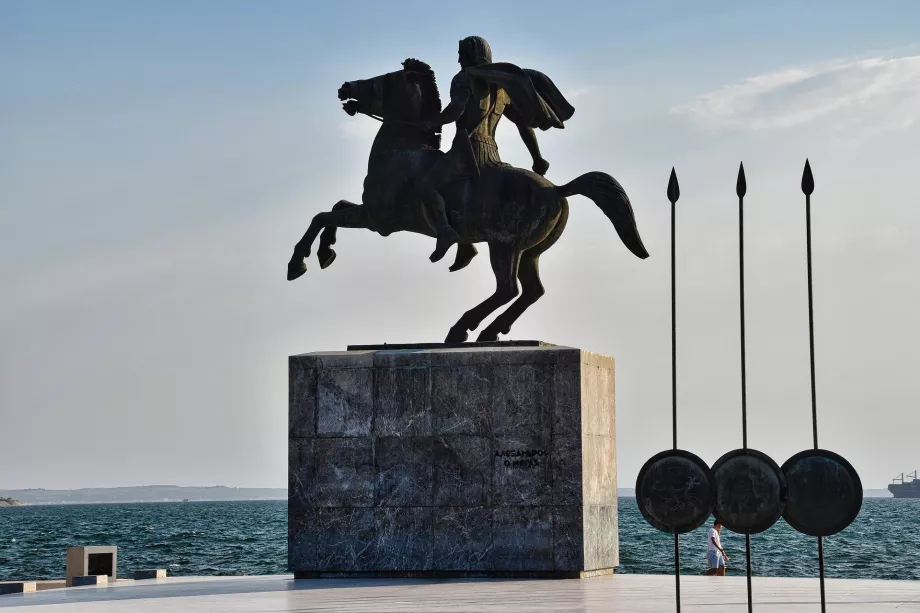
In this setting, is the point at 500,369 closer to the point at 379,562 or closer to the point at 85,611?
the point at 379,562

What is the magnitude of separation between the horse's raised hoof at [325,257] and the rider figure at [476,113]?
5.71ft

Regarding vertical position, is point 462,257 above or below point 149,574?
above

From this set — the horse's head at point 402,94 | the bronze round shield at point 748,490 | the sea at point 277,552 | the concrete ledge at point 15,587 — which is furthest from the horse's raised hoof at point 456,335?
the sea at point 277,552

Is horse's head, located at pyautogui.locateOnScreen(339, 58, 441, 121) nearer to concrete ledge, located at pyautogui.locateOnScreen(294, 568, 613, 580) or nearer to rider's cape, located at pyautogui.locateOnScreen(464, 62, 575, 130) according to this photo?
rider's cape, located at pyautogui.locateOnScreen(464, 62, 575, 130)

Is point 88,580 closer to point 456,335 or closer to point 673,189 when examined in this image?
point 456,335

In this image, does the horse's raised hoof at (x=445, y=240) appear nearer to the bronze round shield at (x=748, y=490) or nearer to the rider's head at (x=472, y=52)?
the rider's head at (x=472, y=52)

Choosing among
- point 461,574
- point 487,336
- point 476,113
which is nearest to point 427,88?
point 476,113

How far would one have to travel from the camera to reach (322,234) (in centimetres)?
1898

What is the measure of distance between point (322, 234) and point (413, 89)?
7.60ft

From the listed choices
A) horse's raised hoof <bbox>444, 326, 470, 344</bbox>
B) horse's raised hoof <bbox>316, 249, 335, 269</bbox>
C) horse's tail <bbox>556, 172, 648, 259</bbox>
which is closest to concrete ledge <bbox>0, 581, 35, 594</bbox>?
horse's raised hoof <bbox>316, 249, 335, 269</bbox>

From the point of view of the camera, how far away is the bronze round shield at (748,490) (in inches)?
458

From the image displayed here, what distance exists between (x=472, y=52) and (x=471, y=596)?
7329mm

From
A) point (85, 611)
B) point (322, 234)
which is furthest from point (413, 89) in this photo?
point (85, 611)

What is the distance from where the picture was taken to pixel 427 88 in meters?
18.4
